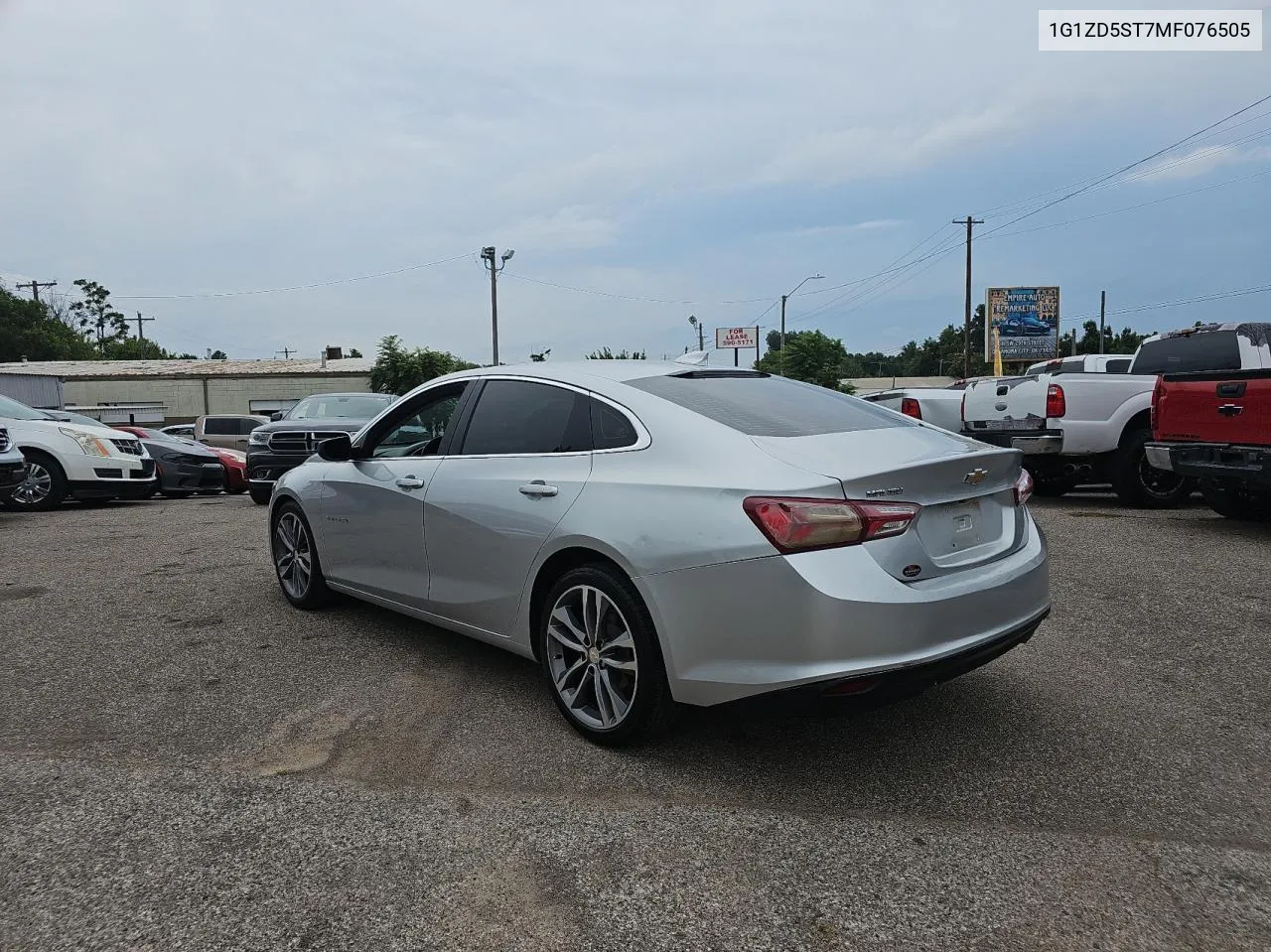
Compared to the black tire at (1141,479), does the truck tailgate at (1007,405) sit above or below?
above

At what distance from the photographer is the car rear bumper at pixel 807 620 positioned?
2822 millimetres

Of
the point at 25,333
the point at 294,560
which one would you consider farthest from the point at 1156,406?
the point at 25,333

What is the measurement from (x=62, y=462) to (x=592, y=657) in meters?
10.1

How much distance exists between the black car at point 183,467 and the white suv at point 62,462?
1.78 metres

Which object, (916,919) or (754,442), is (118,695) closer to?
(754,442)

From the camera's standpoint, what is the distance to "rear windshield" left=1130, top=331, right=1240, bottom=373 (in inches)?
344

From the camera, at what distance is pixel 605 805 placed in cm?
300

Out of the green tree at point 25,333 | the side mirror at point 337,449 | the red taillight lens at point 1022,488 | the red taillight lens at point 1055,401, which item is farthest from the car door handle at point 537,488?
the green tree at point 25,333

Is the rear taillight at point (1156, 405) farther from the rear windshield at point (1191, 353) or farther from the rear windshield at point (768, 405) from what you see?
the rear windshield at point (768, 405)

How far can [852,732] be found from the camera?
11.6 ft

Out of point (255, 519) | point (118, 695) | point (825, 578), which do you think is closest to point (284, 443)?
point (255, 519)

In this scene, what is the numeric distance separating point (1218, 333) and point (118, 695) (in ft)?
31.9

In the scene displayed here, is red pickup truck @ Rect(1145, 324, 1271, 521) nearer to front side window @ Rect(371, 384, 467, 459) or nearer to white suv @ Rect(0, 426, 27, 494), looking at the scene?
front side window @ Rect(371, 384, 467, 459)

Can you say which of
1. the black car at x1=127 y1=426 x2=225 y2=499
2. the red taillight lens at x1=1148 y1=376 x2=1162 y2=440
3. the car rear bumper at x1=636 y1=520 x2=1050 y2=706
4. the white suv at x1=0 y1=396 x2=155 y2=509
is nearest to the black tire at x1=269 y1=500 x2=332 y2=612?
the car rear bumper at x1=636 y1=520 x2=1050 y2=706
